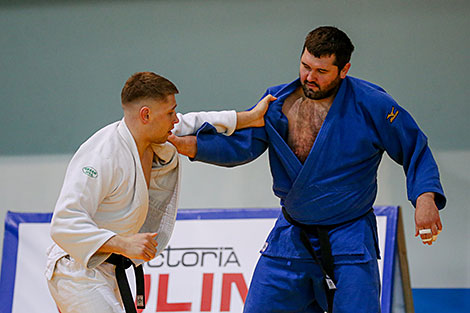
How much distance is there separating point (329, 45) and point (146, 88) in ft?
2.61

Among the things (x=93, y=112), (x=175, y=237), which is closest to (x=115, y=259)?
(x=175, y=237)

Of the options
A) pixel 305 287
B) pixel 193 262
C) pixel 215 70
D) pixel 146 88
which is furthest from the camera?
pixel 215 70

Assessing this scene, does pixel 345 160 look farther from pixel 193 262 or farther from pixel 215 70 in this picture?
Result: pixel 215 70

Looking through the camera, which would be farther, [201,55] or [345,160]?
[201,55]

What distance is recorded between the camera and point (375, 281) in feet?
9.02

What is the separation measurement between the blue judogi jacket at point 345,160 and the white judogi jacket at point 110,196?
213 millimetres

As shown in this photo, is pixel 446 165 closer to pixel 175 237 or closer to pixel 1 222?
pixel 175 237

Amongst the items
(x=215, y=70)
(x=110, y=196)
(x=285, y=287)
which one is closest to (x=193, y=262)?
(x=285, y=287)

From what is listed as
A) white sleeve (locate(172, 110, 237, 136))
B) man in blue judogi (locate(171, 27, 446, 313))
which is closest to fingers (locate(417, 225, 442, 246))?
man in blue judogi (locate(171, 27, 446, 313))

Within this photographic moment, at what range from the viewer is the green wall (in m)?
4.94

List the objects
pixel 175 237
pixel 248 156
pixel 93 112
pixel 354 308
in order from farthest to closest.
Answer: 1. pixel 93 112
2. pixel 175 237
3. pixel 248 156
4. pixel 354 308

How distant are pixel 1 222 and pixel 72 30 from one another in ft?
5.52

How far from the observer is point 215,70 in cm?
514

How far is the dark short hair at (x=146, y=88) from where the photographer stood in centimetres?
253
